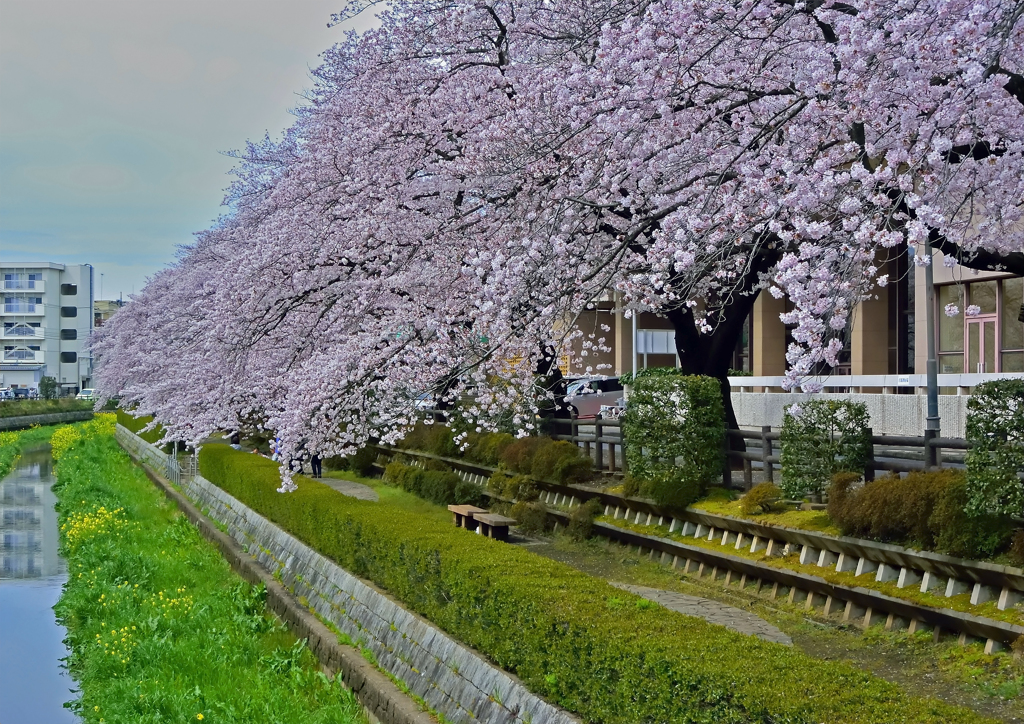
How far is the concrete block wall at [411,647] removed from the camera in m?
6.89

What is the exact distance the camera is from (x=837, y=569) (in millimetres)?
9680

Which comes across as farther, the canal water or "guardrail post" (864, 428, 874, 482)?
the canal water

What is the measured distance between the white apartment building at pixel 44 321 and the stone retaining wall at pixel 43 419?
20.3 meters

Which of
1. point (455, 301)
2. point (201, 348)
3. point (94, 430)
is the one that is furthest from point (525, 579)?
point (94, 430)

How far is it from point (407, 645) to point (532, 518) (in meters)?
6.23

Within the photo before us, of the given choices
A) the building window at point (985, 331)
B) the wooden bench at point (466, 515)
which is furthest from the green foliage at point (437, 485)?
the building window at point (985, 331)

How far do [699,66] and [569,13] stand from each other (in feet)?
14.6

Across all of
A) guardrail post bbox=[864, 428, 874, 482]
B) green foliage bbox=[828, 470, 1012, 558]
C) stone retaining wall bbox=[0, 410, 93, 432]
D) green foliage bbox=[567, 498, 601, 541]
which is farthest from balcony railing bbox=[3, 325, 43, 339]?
green foliage bbox=[828, 470, 1012, 558]

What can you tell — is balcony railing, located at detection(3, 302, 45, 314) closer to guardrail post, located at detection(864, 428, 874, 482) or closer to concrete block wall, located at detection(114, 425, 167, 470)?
concrete block wall, located at detection(114, 425, 167, 470)

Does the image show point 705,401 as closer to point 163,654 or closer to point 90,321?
point 163,654

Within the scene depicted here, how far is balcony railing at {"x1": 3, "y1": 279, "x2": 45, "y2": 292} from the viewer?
94169mm

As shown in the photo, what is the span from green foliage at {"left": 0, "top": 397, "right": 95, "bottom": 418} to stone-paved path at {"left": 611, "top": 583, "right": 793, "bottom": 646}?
200 feet

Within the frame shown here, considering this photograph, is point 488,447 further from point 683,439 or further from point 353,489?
point 683,439

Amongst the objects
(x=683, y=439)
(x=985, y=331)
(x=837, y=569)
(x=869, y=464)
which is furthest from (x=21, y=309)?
(x=837, y=569)
